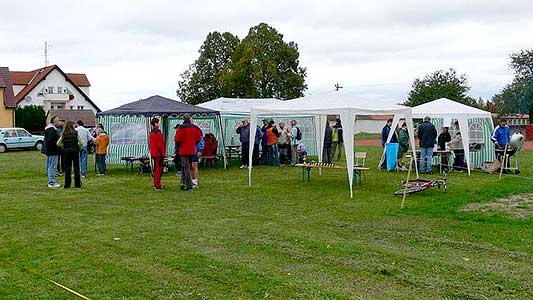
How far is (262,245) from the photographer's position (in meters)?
7.44

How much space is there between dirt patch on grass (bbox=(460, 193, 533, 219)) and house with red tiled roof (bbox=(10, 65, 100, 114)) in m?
55.3

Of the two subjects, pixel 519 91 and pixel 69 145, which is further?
pixel 519 91

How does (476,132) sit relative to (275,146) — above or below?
above

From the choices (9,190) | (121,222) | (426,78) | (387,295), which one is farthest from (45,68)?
(387,295)

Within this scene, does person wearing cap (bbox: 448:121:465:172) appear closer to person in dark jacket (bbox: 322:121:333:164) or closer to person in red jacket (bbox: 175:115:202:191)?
person in dark jacket (bbox: 322:121:333:164)

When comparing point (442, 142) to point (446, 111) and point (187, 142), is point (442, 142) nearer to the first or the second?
point (446, 111)

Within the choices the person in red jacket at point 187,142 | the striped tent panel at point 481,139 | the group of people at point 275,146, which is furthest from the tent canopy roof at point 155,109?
the striped tent panel at point 481,139

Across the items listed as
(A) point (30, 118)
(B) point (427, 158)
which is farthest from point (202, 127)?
(A) point (30, 118)

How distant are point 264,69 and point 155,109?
34271 millimetres

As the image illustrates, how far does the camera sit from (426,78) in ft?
188

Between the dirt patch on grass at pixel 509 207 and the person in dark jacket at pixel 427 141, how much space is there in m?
5.22

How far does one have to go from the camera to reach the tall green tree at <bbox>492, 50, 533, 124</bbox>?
46.7 meters

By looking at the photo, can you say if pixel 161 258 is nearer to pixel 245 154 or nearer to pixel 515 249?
pixel 515 249

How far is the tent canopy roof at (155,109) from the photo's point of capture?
17.2 meters
